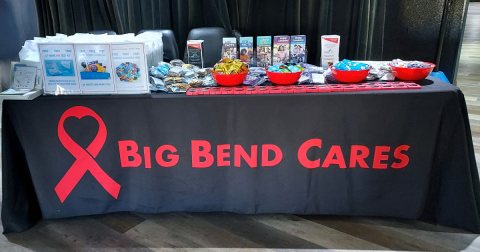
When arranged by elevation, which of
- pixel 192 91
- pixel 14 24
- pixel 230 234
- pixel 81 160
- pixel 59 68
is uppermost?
pixel 14 24

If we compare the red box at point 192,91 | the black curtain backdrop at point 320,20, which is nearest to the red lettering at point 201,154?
the red box at point 192,91

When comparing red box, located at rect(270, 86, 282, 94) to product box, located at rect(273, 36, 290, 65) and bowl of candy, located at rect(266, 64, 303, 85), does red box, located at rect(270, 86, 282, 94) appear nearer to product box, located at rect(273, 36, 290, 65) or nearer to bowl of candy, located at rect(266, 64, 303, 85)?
bowl of candy, located at rect(266, 64, 303, 85)

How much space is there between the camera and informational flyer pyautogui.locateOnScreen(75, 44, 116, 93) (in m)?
1.41

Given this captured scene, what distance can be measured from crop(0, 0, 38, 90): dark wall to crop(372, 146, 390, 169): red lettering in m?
2.69

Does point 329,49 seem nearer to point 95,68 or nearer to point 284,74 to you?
point 284,74

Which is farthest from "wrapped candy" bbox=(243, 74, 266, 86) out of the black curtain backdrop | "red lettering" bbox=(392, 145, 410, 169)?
the black curtain backdrop

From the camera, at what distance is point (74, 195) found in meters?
1.64

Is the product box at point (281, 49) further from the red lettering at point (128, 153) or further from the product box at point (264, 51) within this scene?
the red lettering at point (128, 153)

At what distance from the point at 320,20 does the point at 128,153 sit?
2.35 meters

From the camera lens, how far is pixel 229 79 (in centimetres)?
155

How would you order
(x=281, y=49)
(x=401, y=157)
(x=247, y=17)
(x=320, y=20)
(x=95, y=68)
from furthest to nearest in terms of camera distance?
(x=247, y=17) → (x=320, y=20) → (x=281, y=49) → (x=401, y=157) → (x=95, y=68)

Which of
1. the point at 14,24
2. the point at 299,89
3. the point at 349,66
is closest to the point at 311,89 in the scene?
the point at 299,89

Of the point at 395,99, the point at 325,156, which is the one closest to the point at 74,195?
the point at 325,156

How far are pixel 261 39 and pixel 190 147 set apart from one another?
70 centimetres
